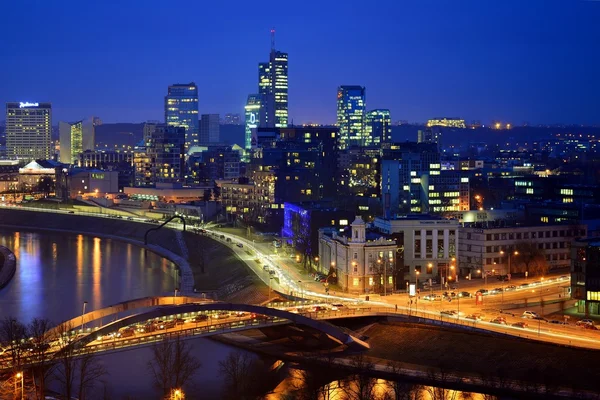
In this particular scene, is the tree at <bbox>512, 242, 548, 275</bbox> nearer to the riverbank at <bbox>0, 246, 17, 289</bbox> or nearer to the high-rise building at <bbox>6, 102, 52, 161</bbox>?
the riverbank at <bbox>0, 246, 17, 289</bbox>

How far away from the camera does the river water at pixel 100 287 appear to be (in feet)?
42.8

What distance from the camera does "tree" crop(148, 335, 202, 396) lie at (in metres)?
12.4

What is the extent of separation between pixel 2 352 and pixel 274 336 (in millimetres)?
4295

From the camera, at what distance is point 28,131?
276 feet

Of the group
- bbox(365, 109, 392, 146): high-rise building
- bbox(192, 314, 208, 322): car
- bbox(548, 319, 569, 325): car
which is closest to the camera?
bbox(192, 314, 208, 322): car

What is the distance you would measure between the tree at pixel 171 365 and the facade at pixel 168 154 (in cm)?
3504

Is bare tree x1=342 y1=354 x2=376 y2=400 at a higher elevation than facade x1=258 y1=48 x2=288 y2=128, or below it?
below

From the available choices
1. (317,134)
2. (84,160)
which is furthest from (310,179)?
(84,160)

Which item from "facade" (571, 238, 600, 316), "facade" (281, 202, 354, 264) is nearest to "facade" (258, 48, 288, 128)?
"facade" (281, 202, 354, 264)

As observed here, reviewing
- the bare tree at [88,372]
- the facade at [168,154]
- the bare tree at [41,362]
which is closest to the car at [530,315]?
the bare tree at [88,372]

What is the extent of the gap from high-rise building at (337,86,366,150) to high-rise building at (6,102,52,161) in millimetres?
26519

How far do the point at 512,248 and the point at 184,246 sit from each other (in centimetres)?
1148

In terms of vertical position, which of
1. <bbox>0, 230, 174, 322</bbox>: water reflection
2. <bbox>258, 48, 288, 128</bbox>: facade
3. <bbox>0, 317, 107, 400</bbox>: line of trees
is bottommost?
<bbox>0, 230, 174, 322</bbox>: water reflection

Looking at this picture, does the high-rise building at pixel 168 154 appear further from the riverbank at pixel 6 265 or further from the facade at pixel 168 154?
the riverbank at pixel 6 265
